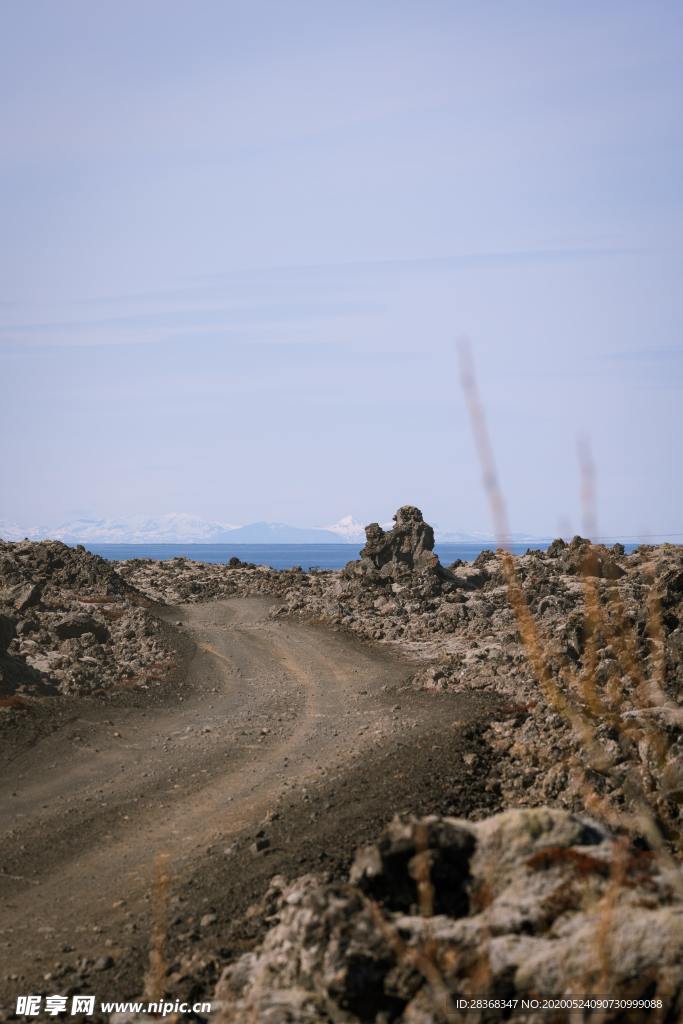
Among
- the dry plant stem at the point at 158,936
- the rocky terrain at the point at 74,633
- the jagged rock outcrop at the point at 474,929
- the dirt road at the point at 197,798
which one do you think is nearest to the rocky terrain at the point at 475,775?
the jagged rock outcrop at the point at 474,929

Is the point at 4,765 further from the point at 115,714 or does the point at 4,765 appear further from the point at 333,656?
the point at 333,656

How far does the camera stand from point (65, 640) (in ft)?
128

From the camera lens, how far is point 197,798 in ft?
76.3

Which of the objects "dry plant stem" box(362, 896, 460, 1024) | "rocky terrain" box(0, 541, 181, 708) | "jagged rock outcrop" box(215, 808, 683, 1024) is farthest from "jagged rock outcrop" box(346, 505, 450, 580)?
"dry plant stem" box(362, 896, 460, 1024)

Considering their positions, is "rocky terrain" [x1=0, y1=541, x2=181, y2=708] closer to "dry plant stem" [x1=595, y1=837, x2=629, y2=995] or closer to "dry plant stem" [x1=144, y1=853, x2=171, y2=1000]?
"dry plant stem" [x1=144, y1=853, x2=171, y2=1000]

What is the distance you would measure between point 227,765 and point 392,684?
386 inches

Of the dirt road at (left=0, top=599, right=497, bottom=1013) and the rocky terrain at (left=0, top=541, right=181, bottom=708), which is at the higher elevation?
the rocky terrain at (left=0, top=541, right=181, bottom=708)

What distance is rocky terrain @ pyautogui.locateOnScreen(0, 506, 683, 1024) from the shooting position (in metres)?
9.32

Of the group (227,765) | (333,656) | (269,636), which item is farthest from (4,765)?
(269,636)

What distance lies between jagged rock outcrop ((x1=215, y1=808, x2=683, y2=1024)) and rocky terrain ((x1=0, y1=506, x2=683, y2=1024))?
0.02 metres

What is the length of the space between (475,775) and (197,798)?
6.48 m

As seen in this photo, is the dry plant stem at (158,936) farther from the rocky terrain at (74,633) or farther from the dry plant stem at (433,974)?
the rocky terrain at (74,633)

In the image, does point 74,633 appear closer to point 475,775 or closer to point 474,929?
point 475,775

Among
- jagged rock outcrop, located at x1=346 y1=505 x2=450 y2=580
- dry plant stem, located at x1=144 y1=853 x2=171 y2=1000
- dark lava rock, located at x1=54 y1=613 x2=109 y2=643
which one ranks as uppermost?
jagged rock outcrop, located at x1=346 y1=505 x2=450 y2=580
